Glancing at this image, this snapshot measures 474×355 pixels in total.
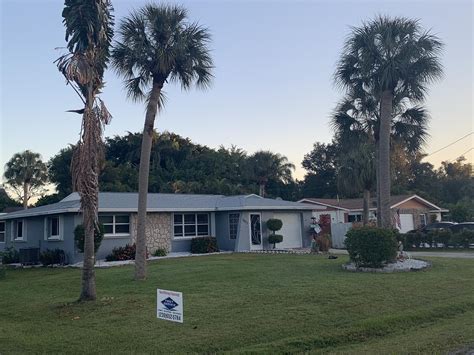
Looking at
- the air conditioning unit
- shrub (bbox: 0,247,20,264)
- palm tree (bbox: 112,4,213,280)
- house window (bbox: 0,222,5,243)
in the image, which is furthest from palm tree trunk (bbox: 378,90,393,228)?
house window (bbox: 0,222,5,243)

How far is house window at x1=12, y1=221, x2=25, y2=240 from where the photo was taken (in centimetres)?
2764

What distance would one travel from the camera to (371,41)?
20.1 meters

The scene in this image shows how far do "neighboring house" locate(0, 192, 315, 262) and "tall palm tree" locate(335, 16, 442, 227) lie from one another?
9.31 metres

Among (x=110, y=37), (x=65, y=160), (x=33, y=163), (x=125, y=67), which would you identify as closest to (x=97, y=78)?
(x=110, y=37)

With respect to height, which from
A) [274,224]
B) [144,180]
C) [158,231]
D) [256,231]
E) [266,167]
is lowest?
[256,231]

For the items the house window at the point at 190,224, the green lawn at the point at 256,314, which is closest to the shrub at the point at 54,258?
the house window at the point at 190,224

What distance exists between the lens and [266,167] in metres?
50.9

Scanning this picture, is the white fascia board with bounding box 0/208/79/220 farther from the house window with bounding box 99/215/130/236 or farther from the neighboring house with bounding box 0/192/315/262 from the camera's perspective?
the house window with bounding box 99/215/130/236

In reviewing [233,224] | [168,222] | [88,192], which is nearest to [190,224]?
[168,222]

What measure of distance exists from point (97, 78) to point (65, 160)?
41476 mm

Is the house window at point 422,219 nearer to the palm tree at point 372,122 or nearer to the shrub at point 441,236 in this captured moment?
the shrub at point 441,236

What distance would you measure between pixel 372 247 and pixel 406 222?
87.1ft

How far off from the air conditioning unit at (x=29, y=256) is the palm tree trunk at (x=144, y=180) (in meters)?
11.2

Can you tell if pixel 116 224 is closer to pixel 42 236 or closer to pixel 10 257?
pixel 42 236
